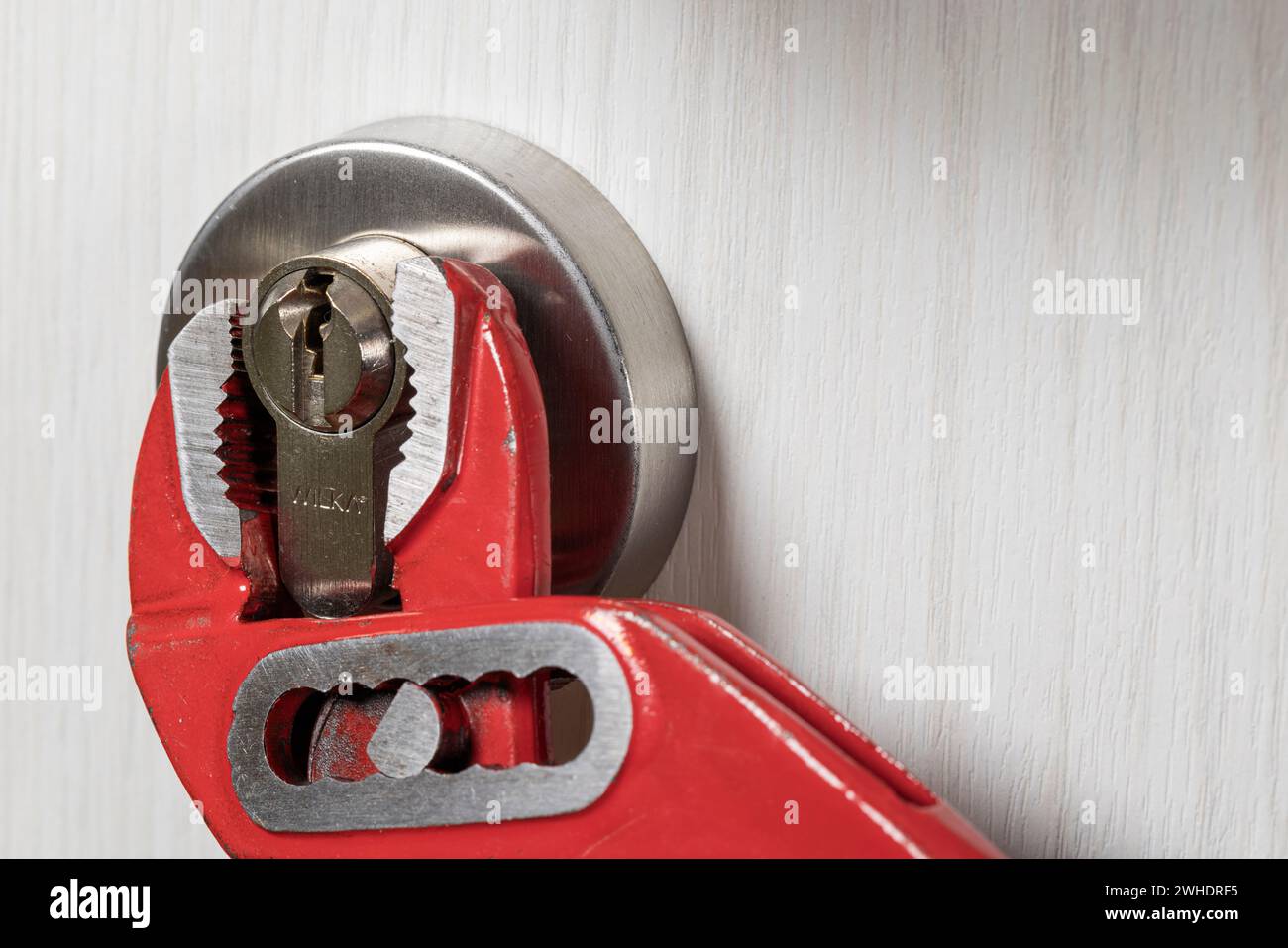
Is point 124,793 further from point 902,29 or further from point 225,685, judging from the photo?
point 902,29

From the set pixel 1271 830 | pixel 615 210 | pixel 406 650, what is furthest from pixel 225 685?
pixel 1271 830

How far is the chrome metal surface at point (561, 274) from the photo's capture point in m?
0.36

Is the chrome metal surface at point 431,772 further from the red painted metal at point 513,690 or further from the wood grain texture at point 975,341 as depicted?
the wood grain texture at point 975,341

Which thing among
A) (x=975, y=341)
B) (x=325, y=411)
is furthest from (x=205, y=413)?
(x=975, y=341)

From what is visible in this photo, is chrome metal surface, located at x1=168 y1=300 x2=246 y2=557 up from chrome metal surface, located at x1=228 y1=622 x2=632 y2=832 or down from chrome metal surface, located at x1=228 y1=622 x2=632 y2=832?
up

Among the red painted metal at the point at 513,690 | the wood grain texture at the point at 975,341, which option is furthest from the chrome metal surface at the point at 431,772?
the wood grain texture at the point at 975,341

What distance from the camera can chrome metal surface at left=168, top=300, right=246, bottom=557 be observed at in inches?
13.6

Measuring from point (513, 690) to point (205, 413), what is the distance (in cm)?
12

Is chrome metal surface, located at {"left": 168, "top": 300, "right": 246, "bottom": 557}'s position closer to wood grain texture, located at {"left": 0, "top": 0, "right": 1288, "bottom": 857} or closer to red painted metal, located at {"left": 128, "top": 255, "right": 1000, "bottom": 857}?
red painted metal, located at {"left": 128, "top": 255, "right": 1000, "bottom": 857}

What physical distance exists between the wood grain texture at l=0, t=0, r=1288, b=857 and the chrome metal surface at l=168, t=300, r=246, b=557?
0.38 ft

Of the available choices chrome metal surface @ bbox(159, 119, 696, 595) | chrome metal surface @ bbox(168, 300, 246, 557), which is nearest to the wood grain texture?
chrome metal surface @ bbox(159, 119, 696, 595)

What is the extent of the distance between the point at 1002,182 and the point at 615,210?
116 millimetres

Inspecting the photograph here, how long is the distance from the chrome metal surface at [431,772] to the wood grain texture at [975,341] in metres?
0.11

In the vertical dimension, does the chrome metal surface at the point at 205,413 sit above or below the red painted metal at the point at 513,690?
above
